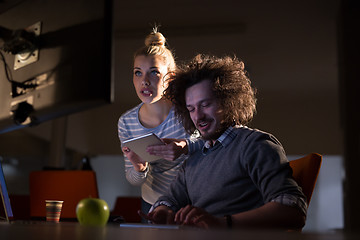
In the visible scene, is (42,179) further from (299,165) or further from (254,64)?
(254,64)

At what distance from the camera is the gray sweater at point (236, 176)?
44.5 inches

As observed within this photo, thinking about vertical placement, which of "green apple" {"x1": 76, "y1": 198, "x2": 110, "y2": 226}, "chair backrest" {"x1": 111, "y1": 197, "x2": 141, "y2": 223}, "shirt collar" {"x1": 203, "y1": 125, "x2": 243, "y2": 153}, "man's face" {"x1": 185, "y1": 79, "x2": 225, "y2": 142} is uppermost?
"man's face" {"x1": 185, "y1": 79, "x2": 225, "y2": 142}

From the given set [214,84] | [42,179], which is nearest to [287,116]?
[42,179]

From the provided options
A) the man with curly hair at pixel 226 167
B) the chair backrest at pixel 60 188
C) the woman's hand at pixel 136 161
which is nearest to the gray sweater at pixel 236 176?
the man with curly hair at pixel 226 167

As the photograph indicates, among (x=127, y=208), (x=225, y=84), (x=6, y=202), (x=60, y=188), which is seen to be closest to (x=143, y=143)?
(x=225, y=84)

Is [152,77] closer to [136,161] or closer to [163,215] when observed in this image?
[136,161]

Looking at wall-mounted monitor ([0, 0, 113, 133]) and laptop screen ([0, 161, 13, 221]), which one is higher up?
wall-mounted monitor ([0, 0, 113, 133])

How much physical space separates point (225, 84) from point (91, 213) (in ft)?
2.46

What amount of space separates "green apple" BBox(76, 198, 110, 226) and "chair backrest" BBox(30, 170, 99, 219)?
5.06 feet

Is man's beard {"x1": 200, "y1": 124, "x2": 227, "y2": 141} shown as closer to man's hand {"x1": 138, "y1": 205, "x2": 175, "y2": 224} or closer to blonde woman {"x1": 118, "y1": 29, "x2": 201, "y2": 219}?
man's hand {"x1": 138, "y1": 205, "x2": 175, "y2": 224}

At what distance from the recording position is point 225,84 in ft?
4.90

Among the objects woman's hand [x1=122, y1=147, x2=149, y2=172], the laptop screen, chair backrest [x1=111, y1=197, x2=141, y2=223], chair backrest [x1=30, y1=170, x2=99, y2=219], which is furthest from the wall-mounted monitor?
chair backrest [x1=111, y1=197, x2=141, y2=223]

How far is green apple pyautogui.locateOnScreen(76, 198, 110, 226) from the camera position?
0.93 meters

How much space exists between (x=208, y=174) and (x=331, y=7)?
4302mm
